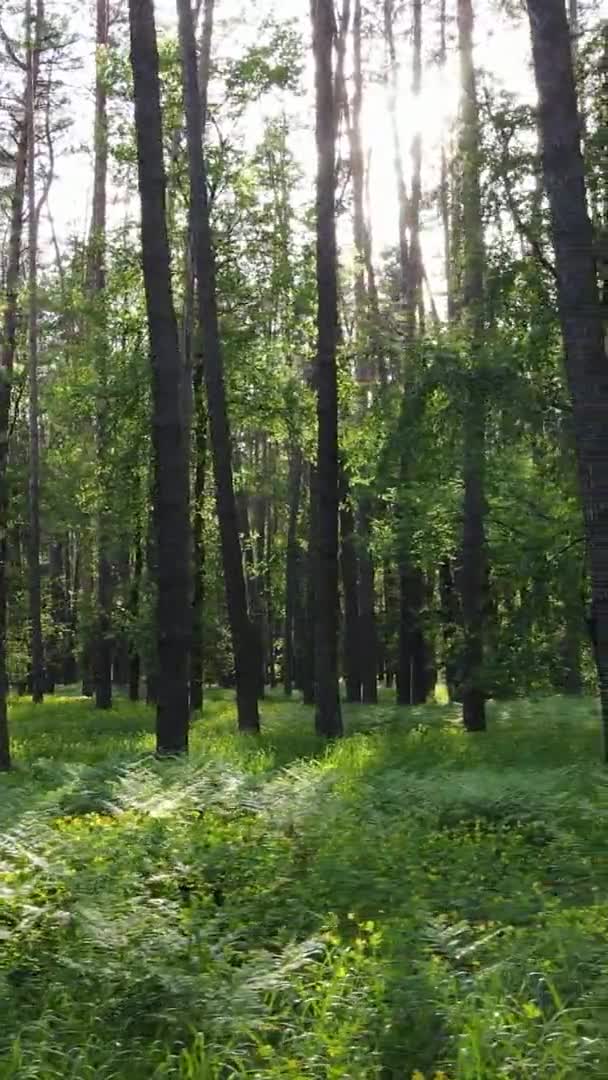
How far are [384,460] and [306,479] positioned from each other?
25726 millimetres

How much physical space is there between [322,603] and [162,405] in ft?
15.1

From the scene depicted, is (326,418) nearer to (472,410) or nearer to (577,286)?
(472,410)

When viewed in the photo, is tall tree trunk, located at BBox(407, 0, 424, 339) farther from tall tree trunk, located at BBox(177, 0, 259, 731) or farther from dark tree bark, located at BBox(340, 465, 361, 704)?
tall tree trunk, located at BBox(177, 0, 259, 731)

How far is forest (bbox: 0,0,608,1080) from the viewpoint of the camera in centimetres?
409

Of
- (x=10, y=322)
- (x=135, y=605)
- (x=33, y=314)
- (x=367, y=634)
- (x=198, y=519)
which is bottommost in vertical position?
(x=367, y=634)

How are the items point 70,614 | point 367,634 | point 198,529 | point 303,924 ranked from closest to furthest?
1. point 303,924
2. point 198,529
3. point 367,634
4. point 70,614

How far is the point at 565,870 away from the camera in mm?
5883

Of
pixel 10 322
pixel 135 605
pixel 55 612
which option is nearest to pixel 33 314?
pixel 10 322

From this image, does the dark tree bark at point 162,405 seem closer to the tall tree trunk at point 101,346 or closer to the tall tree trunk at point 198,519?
the tall tree trunk at point 101,346

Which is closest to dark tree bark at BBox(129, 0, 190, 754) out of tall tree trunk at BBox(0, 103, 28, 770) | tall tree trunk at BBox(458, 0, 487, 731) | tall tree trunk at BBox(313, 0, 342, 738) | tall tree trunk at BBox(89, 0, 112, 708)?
tall tree trunk at BBox(458, 0, 487, 731)

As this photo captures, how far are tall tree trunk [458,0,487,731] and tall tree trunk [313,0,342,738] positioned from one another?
75.8 inches

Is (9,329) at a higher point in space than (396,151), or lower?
lower

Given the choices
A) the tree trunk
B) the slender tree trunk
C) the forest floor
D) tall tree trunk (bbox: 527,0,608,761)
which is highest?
the slender tree trunk

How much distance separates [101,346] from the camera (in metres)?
21.5
